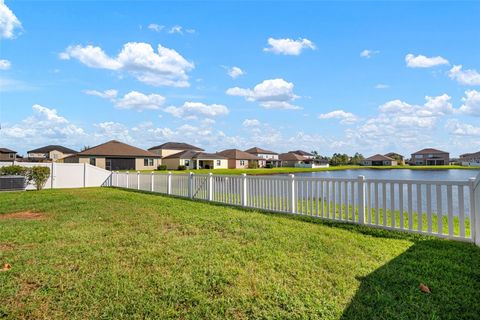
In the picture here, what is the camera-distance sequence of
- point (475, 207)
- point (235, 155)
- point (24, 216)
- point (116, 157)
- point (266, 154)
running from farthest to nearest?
point (266, 154) < point (235, 155) < point (116, 157) < point (24, 216) < point (475, 207)

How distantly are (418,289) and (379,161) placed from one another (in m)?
87.9

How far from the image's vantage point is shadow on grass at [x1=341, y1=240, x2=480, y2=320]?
263cm

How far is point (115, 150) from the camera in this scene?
41156 mm

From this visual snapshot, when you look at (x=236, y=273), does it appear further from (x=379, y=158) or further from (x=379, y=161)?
(x=379, y=158)

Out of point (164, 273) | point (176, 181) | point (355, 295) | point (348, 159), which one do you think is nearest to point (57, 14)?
point (176, 181)

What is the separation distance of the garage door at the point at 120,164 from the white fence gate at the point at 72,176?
2153 cm

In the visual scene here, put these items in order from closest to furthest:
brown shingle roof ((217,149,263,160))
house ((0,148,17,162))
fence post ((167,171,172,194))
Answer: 1. fence post ((167,171,172,194))
2. house ((0,148,17,162))
3. brown shingle roof ((217,149,263,160))

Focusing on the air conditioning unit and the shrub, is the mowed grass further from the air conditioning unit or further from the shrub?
the shrub

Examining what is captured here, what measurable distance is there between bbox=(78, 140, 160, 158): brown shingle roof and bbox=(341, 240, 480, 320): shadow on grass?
135 feet

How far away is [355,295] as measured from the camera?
2943 mm

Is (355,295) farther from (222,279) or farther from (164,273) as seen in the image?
(164,273)

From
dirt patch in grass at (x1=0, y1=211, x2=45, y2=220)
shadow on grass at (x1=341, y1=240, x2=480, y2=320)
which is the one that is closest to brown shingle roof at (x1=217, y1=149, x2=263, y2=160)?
dirt patch in grass at (x1=0, y1=211, x2=45, y2=220)

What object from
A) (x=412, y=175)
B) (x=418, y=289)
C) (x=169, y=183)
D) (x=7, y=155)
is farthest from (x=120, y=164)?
(x=418, y=289)

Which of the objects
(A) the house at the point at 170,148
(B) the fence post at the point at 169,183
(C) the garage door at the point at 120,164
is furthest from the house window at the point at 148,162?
(B) the fence post at the point at 169,183
